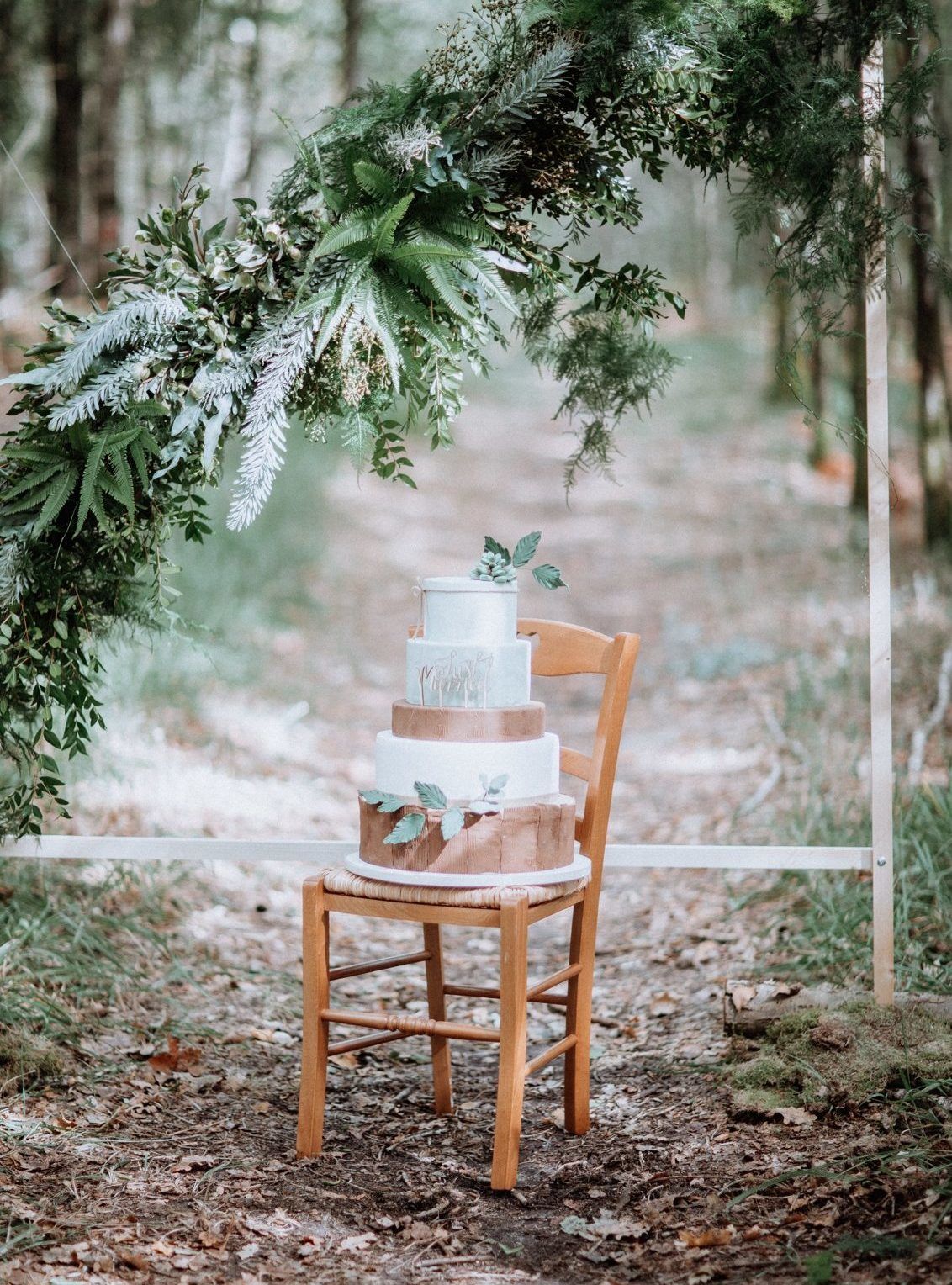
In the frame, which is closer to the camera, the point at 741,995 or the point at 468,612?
the point at 468,612

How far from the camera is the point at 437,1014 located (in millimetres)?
3350

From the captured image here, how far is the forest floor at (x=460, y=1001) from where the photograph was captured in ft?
8.16

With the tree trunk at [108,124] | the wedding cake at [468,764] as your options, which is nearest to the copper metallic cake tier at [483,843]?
the wedding cake at [468,764]

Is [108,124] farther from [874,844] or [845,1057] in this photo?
[845,1057]

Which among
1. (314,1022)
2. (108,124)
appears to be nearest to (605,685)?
(314,1022)

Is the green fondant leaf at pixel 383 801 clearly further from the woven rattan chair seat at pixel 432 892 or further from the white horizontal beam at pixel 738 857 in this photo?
the white horizontal beam at pixel 738 857

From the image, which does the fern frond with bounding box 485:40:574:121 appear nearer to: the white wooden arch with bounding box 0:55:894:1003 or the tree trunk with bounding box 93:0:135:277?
the white wooden arch with bounding box 0:55:894:1003

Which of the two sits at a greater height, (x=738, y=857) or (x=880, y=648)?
(x=880, y=648)

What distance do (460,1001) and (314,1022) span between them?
5.24 feet

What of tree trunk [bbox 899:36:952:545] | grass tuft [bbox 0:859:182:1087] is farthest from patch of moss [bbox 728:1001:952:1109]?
tree trunk [bbox 899:36:952:545]

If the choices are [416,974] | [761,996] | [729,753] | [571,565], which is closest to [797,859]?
[761,996]

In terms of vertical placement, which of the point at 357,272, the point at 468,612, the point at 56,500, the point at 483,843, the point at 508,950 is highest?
the point at 357,272

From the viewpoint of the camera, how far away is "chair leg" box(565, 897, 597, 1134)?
121 inches

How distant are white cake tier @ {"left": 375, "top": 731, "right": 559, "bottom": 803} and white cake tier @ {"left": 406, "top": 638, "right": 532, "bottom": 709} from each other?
11 cm
